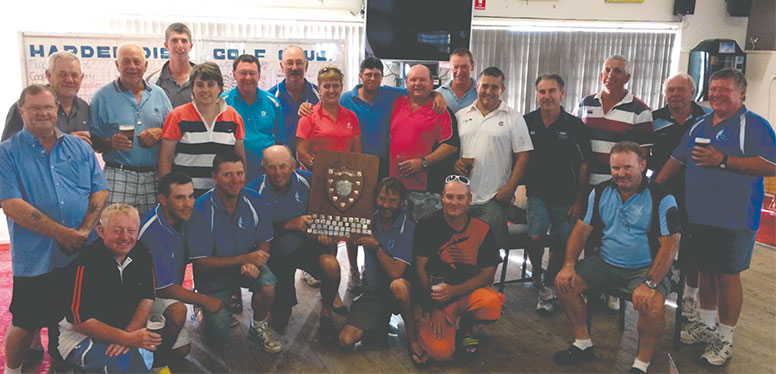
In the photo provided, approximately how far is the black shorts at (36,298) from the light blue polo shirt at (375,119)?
2.00 metres

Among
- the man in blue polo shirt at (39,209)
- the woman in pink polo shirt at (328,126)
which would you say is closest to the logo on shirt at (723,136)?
the woman in pink polo shirt at (328,126)

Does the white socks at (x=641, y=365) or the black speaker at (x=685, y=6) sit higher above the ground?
the black speaker at (x=685, y=6)

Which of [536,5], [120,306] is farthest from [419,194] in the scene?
[536,5]

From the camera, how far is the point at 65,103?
3.35 m

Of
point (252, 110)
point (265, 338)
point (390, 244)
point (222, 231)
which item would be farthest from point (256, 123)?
point (265, 338)

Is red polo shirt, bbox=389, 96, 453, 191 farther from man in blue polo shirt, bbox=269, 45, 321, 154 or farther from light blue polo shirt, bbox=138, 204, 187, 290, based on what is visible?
light blue polo shirt, bbox=138, 204, 187, 290

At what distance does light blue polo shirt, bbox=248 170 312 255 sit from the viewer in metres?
3.63

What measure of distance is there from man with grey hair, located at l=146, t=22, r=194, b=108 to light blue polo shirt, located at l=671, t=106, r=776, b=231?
3285 mm

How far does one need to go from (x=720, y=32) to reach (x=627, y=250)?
5.74 meters

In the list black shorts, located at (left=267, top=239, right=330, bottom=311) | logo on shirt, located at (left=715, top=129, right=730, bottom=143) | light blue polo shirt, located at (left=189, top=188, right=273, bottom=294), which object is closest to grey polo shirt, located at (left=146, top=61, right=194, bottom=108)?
light blue polo shirt, located at (left=189, top=188, right=273, bottom=294)

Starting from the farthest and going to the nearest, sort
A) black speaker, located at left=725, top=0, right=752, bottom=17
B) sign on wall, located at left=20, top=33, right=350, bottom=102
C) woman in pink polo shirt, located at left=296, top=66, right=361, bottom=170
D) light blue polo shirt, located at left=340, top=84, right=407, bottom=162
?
black speaker, located at left=725, top=0, right=752, bottom=17 → sign on wall, located at left=20, top=33, right=350, bottom=102 → light blue polo shirt, located at left=340, top=84, right=407, bottom=162 → woman in pink polo shirt, located at left=296, top=66, right=361, bottom=170

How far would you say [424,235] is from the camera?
3.40m

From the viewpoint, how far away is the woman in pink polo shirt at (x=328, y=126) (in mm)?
3818

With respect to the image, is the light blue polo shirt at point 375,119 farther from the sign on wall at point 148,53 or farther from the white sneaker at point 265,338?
the sign on wall at point 148,53
